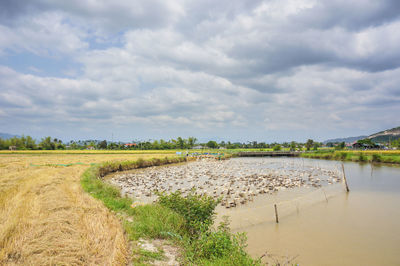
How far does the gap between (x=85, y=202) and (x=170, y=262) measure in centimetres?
525

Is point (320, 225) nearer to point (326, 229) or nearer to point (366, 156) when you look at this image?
point (326, 229)

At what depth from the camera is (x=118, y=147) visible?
94062mm

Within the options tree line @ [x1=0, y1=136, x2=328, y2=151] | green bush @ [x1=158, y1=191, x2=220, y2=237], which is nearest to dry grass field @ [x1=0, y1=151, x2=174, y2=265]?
green bush @ [x1=158, y1=191, x2=220, y2=237]

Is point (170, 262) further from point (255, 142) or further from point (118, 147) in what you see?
point (255, 142)

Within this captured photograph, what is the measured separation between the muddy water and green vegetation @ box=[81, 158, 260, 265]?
6.16ft

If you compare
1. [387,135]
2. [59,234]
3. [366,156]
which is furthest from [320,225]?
[387,135]

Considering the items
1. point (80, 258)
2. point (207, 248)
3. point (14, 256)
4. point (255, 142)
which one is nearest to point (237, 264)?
point (207, 248)

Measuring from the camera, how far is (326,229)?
31.8ft

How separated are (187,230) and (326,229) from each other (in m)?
6.54

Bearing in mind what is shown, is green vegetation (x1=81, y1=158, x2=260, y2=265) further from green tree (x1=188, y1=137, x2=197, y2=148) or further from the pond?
green tree (x1=188, y1=137, x2=197, y2=148)

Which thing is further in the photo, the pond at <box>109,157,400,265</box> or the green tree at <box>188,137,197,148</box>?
the green tree at <box>188,137,197,148</box>

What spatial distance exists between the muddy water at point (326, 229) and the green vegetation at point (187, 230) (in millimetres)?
1877

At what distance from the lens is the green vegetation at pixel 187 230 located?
4945 mm

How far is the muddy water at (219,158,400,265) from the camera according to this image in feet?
24.5
